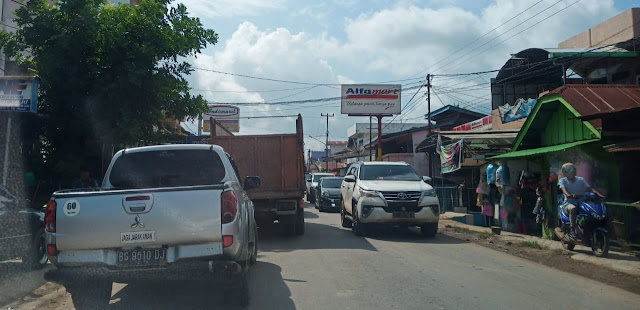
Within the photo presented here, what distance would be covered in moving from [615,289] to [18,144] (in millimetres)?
13287

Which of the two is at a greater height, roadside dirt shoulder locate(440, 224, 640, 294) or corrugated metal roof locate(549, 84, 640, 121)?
corrugated metal roof locate(549, 84, 640, 121)

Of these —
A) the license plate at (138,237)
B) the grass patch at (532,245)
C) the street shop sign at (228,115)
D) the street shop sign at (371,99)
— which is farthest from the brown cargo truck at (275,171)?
the street shop sign at (228,115)

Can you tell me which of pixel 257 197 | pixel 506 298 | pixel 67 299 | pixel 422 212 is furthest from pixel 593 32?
pixel 67 299

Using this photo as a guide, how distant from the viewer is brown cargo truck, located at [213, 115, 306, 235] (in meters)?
11.8

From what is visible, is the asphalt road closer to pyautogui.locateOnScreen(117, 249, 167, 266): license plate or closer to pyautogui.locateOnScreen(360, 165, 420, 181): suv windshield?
pyautogui.locateOnScreen(117, 249, 167, 266): license plate

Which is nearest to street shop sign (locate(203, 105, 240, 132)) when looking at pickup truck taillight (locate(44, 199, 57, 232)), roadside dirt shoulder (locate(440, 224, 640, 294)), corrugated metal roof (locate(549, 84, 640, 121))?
roadside dirt shoulder (locate(440, 224, 640, 294))

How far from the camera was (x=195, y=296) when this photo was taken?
6.18 metres

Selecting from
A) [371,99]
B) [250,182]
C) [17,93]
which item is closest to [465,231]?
[250,182]

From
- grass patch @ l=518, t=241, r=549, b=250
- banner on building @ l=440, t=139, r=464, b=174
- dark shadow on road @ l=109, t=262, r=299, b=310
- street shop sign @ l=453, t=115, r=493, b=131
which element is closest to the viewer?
dark shadow on road @ l=109, t=262, r=299, b=310

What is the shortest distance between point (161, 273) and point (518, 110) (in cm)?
1754

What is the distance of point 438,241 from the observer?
457 inches

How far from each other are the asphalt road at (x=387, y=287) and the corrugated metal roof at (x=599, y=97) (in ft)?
11.7

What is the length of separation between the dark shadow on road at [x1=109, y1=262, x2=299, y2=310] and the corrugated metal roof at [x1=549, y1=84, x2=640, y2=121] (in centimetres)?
711

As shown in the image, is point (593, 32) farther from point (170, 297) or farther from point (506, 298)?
point (170, 297)
